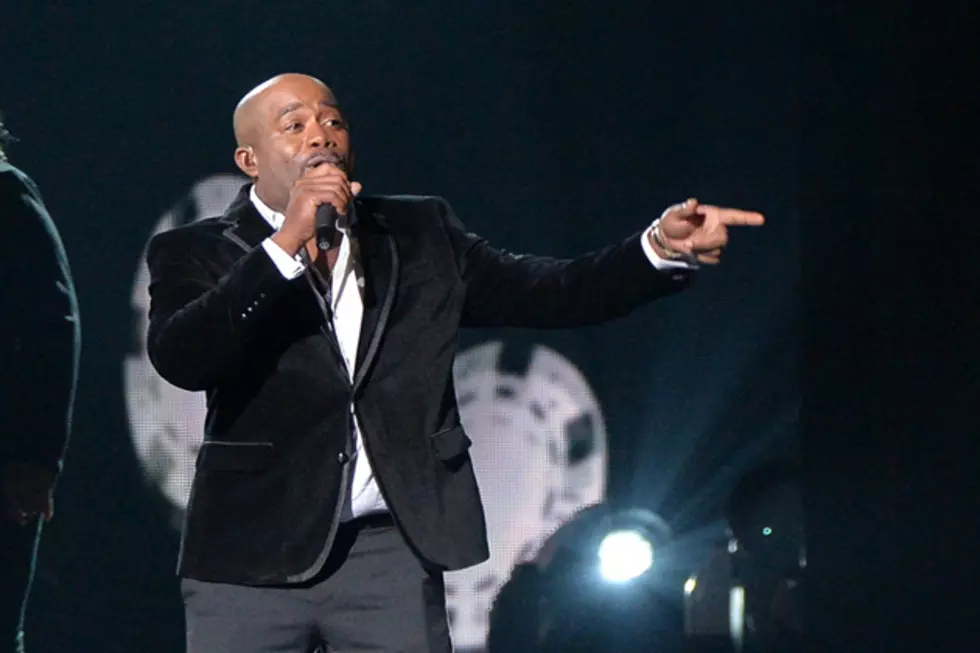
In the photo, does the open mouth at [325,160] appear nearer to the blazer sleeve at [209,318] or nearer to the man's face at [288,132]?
the man's face at [288,132]

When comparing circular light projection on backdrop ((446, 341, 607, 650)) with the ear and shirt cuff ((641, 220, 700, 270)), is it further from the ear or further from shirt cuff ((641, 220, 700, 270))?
shirt cuff ((641, 220, 700, 270))

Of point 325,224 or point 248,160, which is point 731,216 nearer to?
point 325,224

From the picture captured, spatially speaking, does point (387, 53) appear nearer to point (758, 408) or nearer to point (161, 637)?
point (758, 408)

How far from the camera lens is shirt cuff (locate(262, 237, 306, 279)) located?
1906 mm

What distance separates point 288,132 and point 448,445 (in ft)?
1.87

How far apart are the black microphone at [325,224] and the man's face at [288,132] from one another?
0.89 feet

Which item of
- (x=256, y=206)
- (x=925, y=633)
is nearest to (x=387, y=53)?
(x=256, y=206)

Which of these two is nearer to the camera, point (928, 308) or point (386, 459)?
point (386, 459)

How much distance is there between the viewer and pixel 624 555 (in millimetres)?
3229

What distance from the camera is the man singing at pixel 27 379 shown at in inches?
115

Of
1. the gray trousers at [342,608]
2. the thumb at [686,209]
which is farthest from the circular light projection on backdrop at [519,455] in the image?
the thumb at [686,209]

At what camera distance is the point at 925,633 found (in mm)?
3227

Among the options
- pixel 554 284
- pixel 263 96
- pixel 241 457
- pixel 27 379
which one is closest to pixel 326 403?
pixel 241 457

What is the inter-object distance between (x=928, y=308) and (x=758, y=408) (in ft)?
1.54
